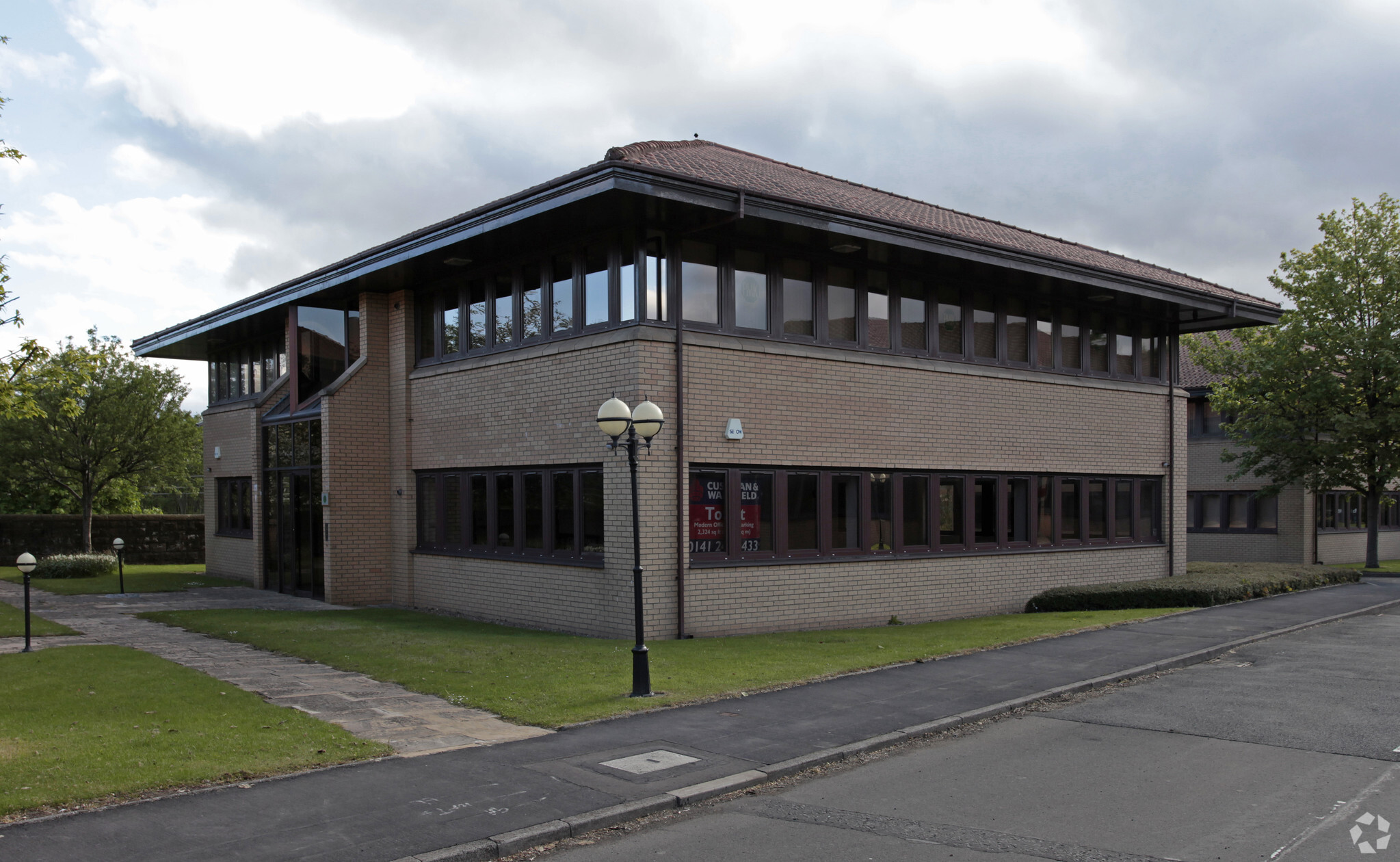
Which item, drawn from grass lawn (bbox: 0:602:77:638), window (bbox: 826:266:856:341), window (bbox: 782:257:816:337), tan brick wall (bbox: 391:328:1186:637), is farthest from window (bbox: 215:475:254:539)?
window (bbox: 826:266:856:341)

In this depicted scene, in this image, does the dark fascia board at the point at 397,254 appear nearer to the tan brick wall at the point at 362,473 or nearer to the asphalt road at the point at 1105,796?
the tan brick wall at the point at 362,473

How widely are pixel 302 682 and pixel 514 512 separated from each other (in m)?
5.89

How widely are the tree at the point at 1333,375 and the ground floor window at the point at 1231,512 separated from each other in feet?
5.87

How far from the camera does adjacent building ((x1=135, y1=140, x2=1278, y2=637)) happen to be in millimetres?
14555

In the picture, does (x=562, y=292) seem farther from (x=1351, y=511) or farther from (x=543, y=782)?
(x=1351, y=511)

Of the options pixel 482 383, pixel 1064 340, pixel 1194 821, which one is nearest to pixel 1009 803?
pixel 1194 821

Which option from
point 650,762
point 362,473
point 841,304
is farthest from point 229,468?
point 650,762

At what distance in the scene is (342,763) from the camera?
784 centimetres

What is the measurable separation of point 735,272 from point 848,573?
5.24m

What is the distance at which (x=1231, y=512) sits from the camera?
109 ft

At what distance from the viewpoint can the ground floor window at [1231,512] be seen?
3241 cm

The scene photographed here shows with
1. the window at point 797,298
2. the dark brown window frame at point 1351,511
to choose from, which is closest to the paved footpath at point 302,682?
the window at point 797,298

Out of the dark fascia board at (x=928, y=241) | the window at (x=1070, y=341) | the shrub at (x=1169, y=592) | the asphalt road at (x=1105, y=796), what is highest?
the dark fascia board at (x=928, y=241)

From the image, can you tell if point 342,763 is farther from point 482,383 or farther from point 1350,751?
point 482,383
